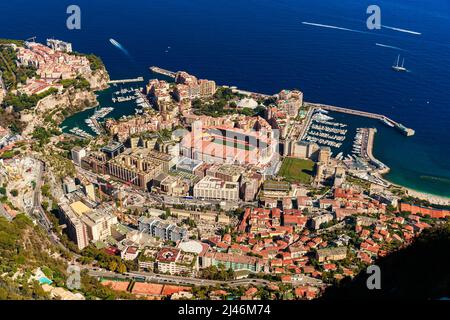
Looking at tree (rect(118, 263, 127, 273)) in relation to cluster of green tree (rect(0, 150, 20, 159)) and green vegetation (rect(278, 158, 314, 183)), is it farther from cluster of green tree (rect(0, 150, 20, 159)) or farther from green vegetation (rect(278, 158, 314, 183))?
cluster of green tree (rect(0, 150, 20, 159))

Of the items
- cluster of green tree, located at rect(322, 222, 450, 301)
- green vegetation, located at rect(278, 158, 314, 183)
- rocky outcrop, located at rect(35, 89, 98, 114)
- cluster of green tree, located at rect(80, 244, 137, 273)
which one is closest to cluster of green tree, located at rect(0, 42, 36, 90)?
rocky outcrop, located at rect(35, 89, 98, 114)

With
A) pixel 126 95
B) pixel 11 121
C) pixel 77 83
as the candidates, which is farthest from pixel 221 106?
pixel 11 121

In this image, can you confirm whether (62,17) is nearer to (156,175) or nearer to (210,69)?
(210,69)

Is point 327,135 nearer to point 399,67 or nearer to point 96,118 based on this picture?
point 399,67

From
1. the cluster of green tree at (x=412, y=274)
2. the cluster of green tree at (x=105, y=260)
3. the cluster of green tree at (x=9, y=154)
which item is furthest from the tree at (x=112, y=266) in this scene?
the cluster of green tree at (x=9, y=154)

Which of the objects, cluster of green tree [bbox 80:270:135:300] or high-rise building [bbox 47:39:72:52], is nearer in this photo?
cluster of green tree [bbox 80:270:135:300]

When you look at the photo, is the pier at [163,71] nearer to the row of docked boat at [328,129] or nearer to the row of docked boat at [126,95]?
the row of docked boat at [126,95]

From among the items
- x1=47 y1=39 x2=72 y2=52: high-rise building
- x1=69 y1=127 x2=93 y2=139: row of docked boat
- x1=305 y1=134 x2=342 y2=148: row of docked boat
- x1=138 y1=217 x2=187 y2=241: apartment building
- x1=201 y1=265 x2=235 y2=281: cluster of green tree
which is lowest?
x1=201 y1=265 x2=235 y2=281: cluster of green tree
